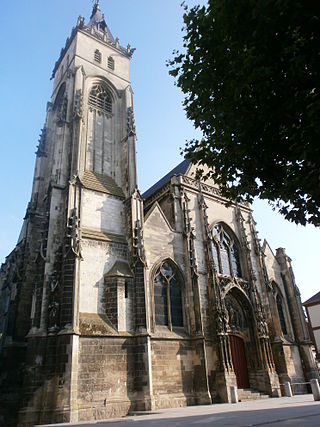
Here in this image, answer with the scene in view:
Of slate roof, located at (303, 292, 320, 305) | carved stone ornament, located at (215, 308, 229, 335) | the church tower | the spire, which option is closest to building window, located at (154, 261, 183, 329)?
the church tower

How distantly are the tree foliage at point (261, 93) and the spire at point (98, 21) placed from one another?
68.6ft

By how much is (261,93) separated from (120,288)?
34.0 feet

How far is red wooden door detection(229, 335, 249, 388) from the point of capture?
17.3 meters

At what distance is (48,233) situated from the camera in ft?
46.1

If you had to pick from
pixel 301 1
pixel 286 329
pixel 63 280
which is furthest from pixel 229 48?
pixel 286 329

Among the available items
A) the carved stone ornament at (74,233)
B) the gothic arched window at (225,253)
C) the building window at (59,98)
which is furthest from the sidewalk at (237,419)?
the building window at (59,98)

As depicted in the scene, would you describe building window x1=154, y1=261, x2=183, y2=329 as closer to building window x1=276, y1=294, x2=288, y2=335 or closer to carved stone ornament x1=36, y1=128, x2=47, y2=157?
building window x1=276, y1=294, x2=288, y2=335

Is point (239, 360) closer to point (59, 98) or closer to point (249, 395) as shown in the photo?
point (249, 395)

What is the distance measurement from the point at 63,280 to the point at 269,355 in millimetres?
11836

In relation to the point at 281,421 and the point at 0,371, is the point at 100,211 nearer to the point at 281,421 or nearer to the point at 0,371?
the point at 0,371

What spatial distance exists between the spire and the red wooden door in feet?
72.7

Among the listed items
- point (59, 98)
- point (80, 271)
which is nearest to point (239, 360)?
point (80, 271)

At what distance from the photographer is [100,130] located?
18984mm

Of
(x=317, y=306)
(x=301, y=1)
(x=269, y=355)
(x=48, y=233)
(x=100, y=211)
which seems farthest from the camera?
(x=317, y=306)
